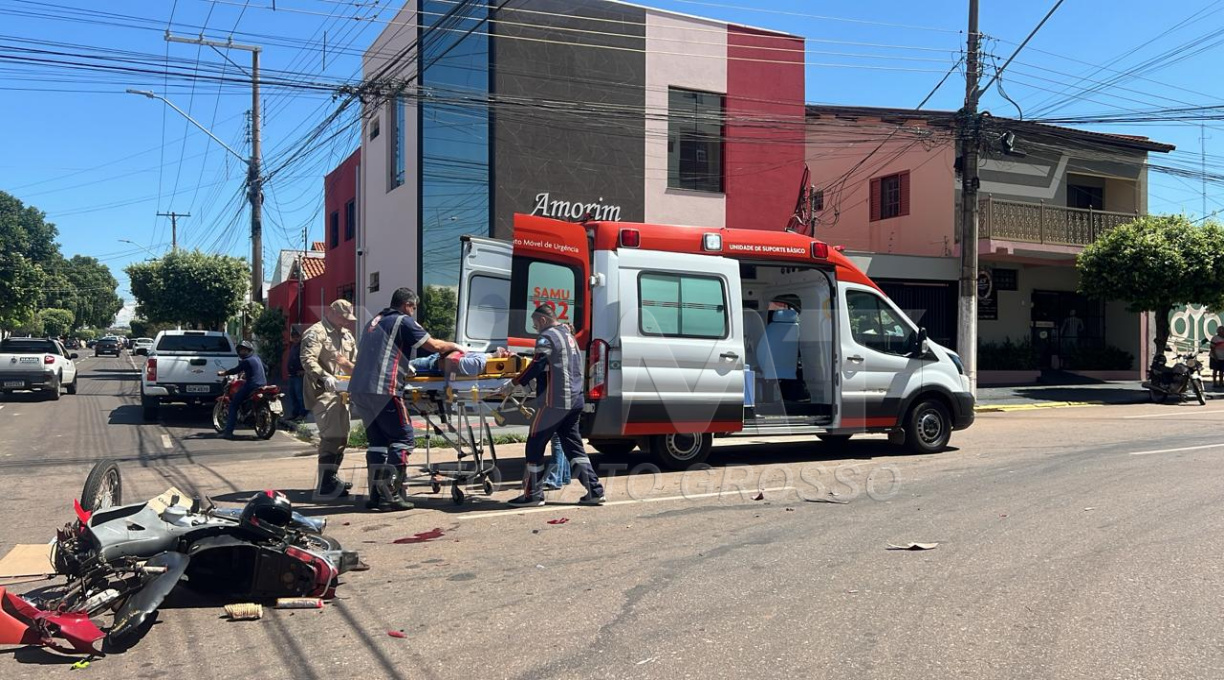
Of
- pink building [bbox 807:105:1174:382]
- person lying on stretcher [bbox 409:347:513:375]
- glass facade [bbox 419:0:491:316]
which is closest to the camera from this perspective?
person lying on stretcher [bbox 409:347:513:375]

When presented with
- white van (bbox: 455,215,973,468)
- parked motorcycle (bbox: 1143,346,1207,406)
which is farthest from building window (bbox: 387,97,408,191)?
parked motorcycle (bbox: 1143,346,1207,406)

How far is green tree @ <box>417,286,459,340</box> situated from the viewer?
18.1 m

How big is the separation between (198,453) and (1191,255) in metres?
20.3

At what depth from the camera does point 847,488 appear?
830 centimetres

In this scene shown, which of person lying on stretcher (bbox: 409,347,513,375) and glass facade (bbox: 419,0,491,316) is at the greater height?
glass facade (bbox: 419,0,491,316)

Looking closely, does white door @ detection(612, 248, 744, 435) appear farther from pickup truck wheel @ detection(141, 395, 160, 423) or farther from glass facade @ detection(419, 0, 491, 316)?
pickup truck wheel @ detection(141, 395, 160, 423)

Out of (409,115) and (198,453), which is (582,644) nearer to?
(198,453)

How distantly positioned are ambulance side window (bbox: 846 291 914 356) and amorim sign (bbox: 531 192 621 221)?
972 centimetres

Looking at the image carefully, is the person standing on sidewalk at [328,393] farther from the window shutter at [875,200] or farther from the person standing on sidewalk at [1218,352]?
the person standing on sidewalk at [1218,352]

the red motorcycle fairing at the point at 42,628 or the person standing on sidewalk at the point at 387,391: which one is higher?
the person standing on sidewalk at the point at 387,391

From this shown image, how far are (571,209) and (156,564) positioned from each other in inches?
598

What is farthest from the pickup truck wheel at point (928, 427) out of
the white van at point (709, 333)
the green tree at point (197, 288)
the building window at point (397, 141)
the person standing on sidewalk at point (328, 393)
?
the green tree at point (197, 288)

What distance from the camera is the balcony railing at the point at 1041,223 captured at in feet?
71.5

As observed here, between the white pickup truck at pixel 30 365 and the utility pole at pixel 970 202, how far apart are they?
825 inches
